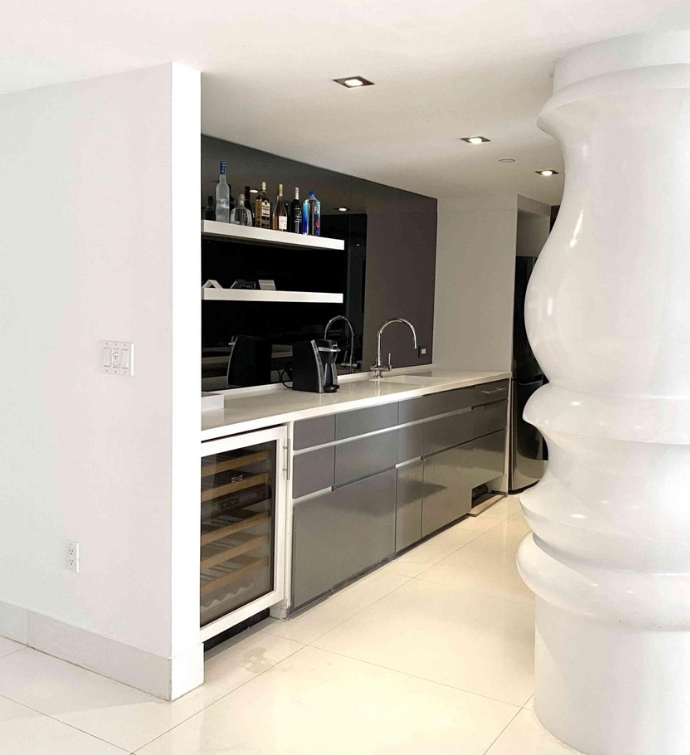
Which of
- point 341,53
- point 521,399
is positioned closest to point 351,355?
point 521,399

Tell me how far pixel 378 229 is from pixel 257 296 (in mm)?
1655

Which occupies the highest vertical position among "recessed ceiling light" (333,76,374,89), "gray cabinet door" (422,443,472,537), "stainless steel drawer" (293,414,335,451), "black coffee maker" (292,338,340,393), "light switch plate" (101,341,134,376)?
"recessed ceiling light" (333,76,374,89)

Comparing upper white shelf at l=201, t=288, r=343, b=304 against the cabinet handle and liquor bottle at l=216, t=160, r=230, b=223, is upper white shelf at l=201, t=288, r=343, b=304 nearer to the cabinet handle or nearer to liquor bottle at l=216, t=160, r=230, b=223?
liquor bottle at l=216, t=160, r=230, b=223

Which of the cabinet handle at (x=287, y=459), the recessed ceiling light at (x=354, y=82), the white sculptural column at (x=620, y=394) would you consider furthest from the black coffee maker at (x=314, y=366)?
the white sculptural column at (x=620, y=394)

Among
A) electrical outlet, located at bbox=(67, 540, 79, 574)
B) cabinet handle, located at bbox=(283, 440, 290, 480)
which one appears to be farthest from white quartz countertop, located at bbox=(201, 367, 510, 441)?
electrical outlet, located at bbox=(67, 540, 79, 574)

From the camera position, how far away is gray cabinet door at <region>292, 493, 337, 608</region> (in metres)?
3.45

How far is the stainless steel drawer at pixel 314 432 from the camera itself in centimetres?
341

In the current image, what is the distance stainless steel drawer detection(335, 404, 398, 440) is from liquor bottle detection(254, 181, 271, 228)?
1.01 metres

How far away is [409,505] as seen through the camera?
4383 millimetres

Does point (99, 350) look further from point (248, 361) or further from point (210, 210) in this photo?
point (248, 361)

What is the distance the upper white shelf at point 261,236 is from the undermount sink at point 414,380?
1.05 m

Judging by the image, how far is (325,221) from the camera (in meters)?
4.62

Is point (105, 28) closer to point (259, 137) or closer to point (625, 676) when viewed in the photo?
point (259, 137)

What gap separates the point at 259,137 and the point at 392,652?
2.39 m
